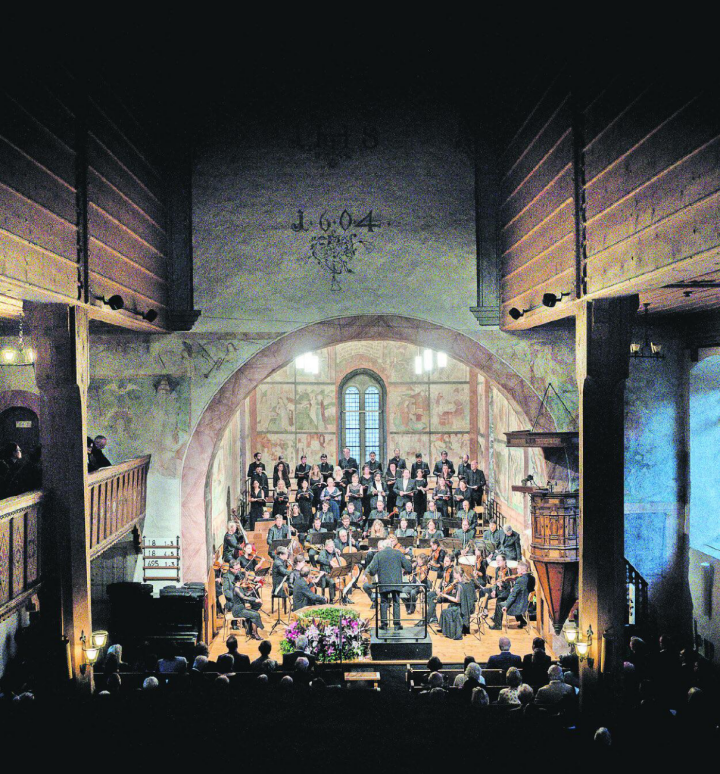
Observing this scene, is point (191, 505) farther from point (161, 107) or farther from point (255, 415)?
point (255, 415)

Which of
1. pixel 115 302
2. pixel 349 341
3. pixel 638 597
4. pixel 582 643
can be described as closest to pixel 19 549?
pixel 115 302

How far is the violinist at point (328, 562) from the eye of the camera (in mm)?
14688

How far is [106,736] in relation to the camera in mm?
6859

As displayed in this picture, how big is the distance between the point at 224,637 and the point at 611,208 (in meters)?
9.68

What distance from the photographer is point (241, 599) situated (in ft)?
45.1

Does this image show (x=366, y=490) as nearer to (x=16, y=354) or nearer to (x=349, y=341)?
(x=349, y=341)

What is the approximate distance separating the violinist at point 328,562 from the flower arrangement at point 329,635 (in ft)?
7.56

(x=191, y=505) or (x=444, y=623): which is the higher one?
(x=191, y=505)

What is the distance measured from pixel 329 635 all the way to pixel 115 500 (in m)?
3.76

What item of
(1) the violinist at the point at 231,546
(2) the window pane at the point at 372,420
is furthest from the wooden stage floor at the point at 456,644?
(2) the window pane at the point at 372,420

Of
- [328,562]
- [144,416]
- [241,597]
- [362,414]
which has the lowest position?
[241,597]

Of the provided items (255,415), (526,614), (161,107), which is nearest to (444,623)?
(526,614)

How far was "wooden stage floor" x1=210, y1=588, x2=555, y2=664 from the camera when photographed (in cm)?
1283

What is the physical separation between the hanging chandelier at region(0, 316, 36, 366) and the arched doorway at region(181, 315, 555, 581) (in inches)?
Answer: 120
